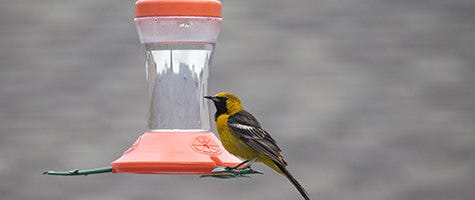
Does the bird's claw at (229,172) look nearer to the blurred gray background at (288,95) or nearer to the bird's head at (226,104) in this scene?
A: the bird's head at (226,104)

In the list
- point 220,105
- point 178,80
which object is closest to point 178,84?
point 178,80

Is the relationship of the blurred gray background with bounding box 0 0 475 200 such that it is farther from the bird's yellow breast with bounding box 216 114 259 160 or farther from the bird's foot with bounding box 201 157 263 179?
the bird's foot with bounding box 201 157 263 179

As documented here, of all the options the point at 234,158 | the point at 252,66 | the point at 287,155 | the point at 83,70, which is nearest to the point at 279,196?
the point at 287,155

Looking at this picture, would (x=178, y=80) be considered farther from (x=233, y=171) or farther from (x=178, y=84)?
(x=233, y=171)

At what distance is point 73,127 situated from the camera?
9.15m

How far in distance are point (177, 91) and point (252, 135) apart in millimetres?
434

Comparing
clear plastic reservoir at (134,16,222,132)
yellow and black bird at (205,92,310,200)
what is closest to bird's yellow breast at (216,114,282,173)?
yellow and black bird at (205,92,310,200)

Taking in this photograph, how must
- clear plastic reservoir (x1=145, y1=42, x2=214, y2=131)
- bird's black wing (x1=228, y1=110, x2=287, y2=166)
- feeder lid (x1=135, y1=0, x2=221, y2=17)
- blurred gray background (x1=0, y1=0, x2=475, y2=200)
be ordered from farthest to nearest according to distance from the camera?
blurred gray background (x1=0, y1=0, x2=475, y2=200)
clear plastic reservoir (x1=145, y1=42, x2=214, y2=131)
bird's black wing (x1=228, y1=110, x2=287, y2=166)
feeder lid (x1=135, y1=0, x2=221, y2=17)

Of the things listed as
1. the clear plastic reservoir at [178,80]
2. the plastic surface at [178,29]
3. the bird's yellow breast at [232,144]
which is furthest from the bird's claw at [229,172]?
the plastic surface at [178,29]

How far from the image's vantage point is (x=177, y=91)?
256 inches

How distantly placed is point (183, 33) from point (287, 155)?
2815 mm

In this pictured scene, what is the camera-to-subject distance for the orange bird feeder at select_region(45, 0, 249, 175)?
5863mm

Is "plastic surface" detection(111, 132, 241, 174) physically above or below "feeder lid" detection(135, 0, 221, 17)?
below

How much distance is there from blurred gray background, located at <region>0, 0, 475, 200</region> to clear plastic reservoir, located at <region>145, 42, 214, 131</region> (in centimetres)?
237
